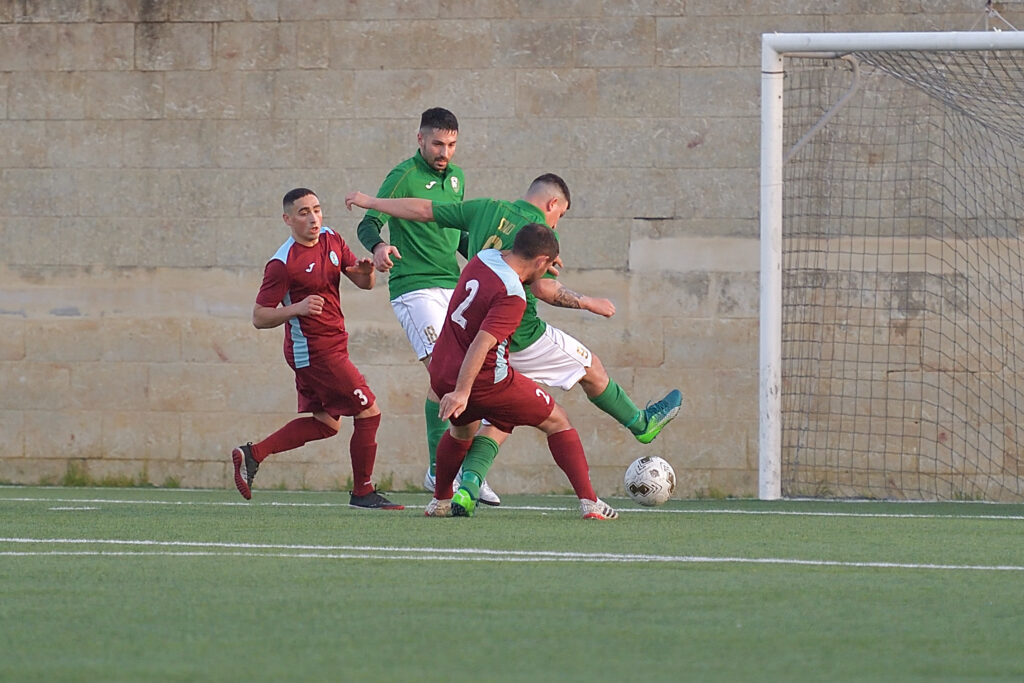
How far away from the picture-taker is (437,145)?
7.57 meters

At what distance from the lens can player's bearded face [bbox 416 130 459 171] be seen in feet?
24.8

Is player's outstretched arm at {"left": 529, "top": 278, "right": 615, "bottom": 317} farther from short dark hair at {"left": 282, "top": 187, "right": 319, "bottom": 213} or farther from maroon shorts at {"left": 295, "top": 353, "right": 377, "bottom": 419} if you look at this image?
short dark hair at {"left": 282, "top": 187, "right": 319, "bottom": 213}

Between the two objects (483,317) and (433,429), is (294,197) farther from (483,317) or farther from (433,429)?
(483,317)

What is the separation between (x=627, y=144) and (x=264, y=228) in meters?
2.35

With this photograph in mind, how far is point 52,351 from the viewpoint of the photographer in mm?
10016

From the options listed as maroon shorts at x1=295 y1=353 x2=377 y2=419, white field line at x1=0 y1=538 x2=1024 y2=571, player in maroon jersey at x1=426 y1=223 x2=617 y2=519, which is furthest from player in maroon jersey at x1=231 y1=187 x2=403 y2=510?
white field line at x1=0 y1=538 x2=1024 y2=571

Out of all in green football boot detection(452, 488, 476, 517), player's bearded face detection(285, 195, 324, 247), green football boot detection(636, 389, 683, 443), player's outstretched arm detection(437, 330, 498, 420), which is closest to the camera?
player's outstretched arm detection(437, 330, 498, 420)

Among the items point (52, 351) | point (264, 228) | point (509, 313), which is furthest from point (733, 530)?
point (52, 351)

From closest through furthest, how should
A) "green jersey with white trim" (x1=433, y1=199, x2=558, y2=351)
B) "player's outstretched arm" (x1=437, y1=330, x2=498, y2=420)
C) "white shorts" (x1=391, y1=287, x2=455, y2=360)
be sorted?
"player's outstretched arm" (x1=437, y1=330, x2=498, y2=420)
"green jersey with white trim" (x1=433, y1=199, x2=558, y2=351)
"white shorts" (x1=391, y1=287, x2=455, y2=360)

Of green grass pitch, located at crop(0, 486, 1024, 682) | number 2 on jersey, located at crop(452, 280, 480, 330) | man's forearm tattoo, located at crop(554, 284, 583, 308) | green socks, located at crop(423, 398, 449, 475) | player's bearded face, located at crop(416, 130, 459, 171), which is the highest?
player's bearded face, located at crop(416, 130, 459, 171)

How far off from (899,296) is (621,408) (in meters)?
2.82

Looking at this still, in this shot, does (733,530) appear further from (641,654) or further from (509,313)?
(641,654)

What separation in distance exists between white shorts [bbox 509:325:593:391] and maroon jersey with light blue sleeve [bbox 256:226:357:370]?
85 cm

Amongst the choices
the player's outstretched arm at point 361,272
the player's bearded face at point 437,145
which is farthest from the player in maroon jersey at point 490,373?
the player's bearded face at point 437,145
